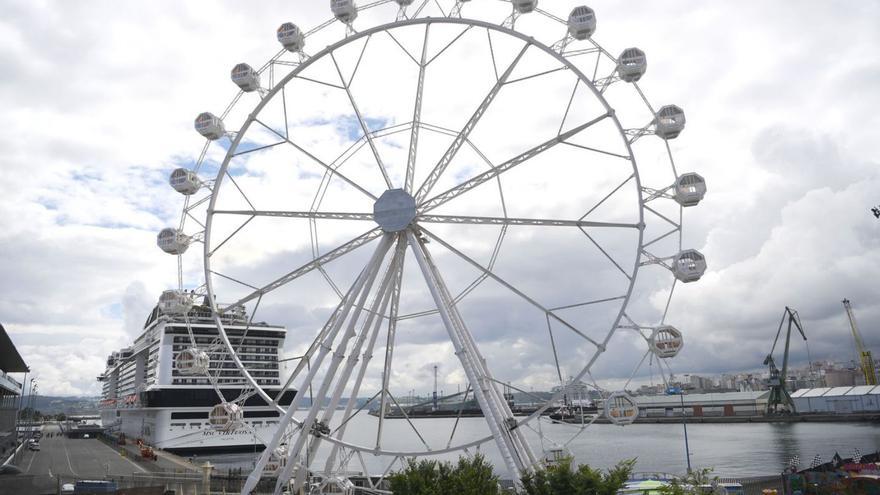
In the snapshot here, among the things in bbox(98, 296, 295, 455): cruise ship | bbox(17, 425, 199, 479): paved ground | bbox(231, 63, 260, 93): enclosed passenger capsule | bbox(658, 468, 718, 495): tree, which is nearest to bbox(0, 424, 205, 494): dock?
bbox(17, 425, 199, 479): paved ground

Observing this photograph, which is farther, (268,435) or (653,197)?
(268,435)

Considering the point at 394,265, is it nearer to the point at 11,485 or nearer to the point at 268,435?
the point at 11,485

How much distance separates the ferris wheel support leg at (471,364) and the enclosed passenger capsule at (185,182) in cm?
1013

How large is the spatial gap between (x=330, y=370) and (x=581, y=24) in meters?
15.4

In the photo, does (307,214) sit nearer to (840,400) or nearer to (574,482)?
(574,482)

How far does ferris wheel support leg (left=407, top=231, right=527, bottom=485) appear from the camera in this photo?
20.5 metres

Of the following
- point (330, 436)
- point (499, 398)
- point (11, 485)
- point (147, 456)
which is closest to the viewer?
point (499, 398)

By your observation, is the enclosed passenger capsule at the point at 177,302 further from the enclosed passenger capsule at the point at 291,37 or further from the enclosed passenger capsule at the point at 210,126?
the enclosed passenger capsule at the point at 291,37

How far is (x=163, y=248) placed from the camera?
27391 millimetres

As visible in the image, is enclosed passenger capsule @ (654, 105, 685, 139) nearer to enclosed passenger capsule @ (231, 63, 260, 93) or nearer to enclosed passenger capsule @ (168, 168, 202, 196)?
enclosed passenger capsule @ (231, 63, 260, 93)

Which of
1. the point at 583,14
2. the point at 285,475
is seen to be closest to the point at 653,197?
the point at 583,14

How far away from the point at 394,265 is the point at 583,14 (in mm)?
11436

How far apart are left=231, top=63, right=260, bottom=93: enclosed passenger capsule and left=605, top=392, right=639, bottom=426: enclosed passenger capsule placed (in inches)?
739

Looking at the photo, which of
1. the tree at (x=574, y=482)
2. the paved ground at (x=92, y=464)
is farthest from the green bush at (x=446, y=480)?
the paved ground at (x=92, y=464)
